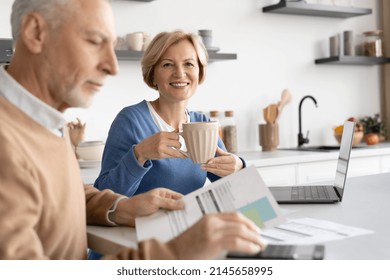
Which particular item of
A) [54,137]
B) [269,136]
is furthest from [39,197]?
[269,136]

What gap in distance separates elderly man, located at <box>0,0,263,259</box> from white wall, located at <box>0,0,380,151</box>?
2272 millimetres

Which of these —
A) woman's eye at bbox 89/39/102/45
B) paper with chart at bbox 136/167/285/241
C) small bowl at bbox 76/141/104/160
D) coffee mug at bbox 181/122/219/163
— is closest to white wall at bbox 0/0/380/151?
small bowl at bbox 76/141/104/160

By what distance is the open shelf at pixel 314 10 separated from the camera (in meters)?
3.95

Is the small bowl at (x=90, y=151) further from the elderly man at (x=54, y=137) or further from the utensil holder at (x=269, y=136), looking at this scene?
the elderly man at (x=54, y=137)

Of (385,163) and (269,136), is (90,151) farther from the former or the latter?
(385,163)

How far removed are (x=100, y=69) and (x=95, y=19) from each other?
0.35ft

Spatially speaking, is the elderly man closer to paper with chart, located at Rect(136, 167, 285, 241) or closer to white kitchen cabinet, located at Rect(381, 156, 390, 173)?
paper with chart, located at Rect(136, 167, 285, 241)

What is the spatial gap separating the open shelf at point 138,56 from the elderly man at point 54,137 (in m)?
2.15

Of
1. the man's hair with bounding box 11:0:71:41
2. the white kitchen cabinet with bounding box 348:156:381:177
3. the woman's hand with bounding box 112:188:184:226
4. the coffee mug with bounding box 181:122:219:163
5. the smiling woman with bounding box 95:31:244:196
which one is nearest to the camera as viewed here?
the man's hair with bounding box 11:0:71:41

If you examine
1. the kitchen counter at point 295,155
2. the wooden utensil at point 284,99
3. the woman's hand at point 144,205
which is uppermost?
the wooden utensil at point 284,99

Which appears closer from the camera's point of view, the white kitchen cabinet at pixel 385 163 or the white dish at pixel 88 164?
the white dish at pixel 88 164

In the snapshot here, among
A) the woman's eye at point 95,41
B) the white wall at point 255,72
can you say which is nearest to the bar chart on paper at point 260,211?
the woman's eye at point 95,41

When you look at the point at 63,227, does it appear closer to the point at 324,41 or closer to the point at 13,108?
the point at 13,108

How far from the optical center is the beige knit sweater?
0.93 m
